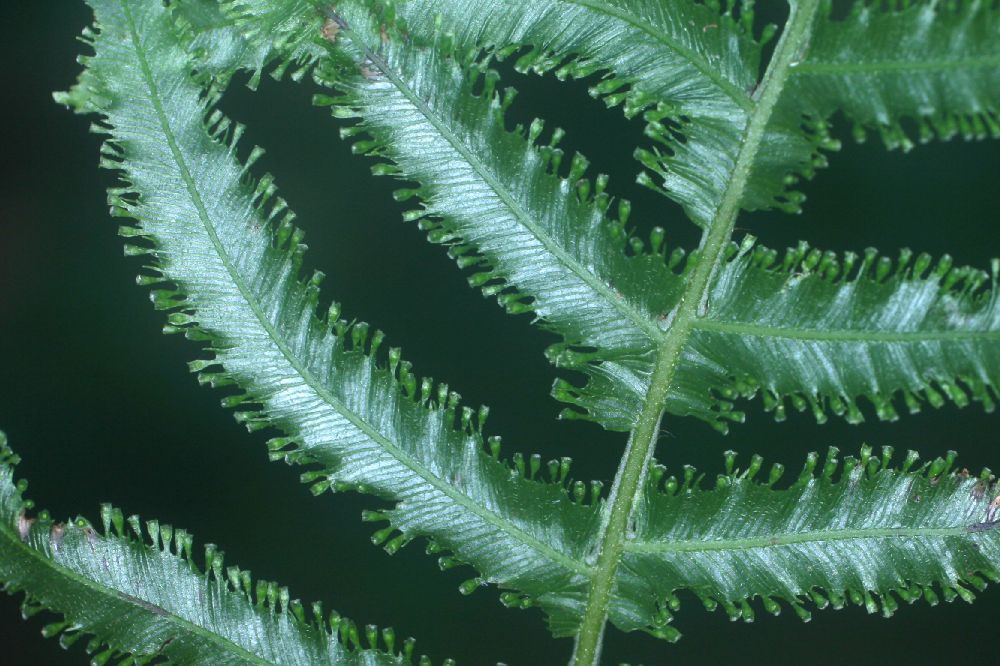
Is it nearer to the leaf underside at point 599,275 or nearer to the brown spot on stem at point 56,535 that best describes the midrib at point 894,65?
the leaf underside at point 599,275

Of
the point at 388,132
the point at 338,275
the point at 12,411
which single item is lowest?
the point at 12,411

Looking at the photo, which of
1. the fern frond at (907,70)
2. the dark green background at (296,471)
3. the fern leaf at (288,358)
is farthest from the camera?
the dark green background at (296,471)

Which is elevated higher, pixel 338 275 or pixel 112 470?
pixel 338 275

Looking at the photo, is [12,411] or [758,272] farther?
[12,411]

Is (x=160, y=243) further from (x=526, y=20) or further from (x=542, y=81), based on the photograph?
(x=542, y=81)

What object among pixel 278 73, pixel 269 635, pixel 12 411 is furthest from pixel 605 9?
pixel 12 411

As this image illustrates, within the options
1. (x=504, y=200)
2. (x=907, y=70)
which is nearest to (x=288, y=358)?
(x=504, y=200)

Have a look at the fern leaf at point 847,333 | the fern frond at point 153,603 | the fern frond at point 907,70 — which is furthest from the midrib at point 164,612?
the fern frond at point 907,70
